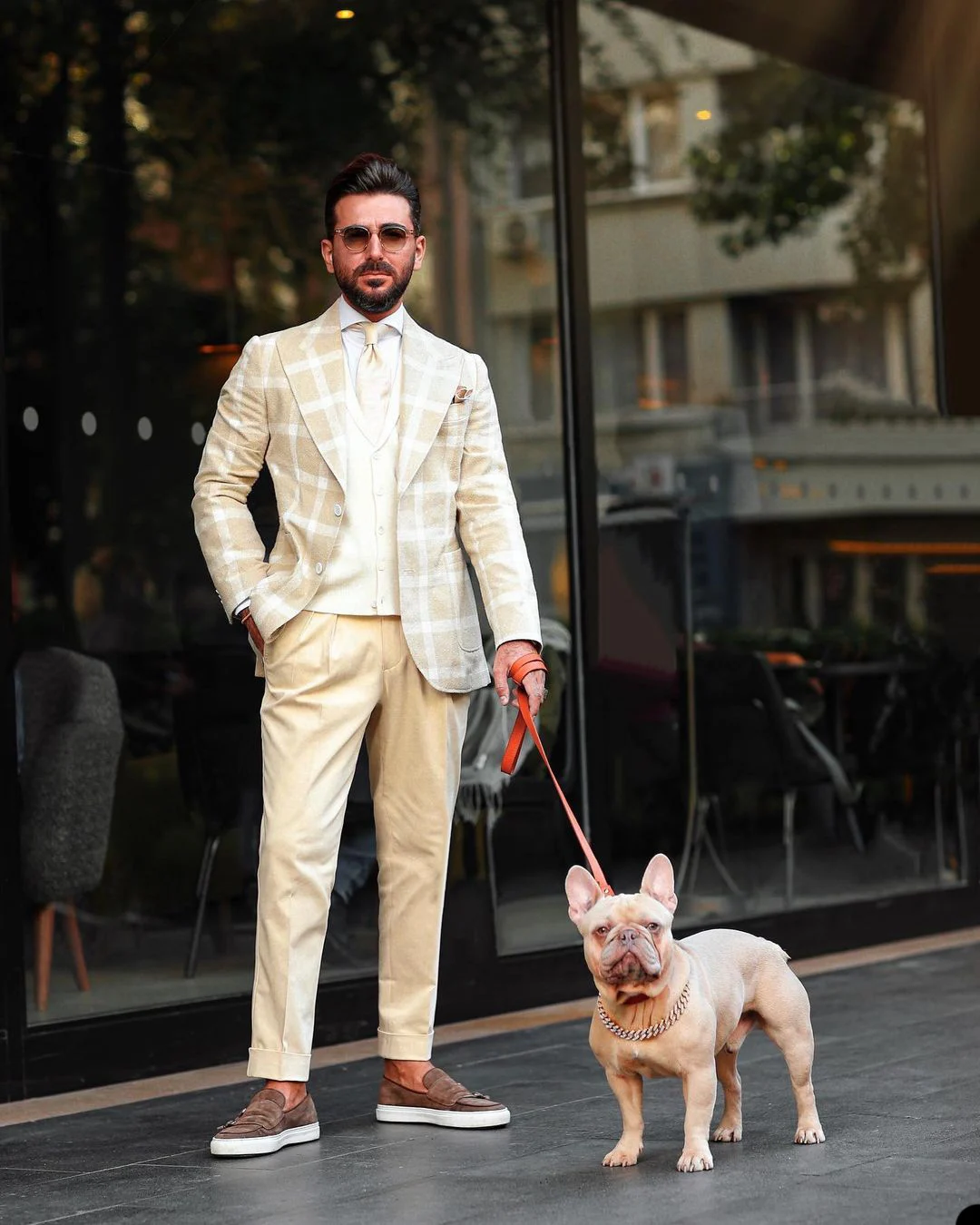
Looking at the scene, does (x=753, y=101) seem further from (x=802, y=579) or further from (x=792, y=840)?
(x=792, y=840)

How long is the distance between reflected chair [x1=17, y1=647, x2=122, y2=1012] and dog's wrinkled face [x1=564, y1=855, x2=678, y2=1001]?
1.90 meters

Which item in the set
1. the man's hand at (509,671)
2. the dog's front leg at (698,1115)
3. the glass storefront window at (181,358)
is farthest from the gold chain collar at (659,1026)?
the glass storefront window at (181,358)

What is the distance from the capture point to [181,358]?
253 inches

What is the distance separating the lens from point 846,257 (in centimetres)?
789

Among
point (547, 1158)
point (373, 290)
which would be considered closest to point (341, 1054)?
point (547, 1158)

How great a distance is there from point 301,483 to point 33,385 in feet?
6.10

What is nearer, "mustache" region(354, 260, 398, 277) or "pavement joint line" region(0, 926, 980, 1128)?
"mustache" region(354, 260, 398, 277)

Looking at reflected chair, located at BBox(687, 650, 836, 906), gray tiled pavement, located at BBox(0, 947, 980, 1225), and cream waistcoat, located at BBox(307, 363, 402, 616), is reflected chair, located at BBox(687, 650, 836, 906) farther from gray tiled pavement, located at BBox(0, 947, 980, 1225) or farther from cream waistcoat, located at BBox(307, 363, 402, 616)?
cream waistcoat, located at BBox(307, 363, 402, 616)

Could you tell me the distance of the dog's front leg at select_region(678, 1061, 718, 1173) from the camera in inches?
145

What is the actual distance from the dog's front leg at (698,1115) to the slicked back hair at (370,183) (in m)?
1.92

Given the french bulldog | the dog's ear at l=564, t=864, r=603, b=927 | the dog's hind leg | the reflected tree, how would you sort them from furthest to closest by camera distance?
the reflected tree < the dog's hind leg < the dog's ear at l=564, t=864, r=603, b=927 < the french bulldog

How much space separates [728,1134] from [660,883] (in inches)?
22.8

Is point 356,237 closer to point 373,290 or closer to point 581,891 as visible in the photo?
point 373,290

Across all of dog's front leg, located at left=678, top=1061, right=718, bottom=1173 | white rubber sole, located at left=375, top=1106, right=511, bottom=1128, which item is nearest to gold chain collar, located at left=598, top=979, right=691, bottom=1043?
dog's front leg, located at left=678, top=1061, right=718, bottom=1173
